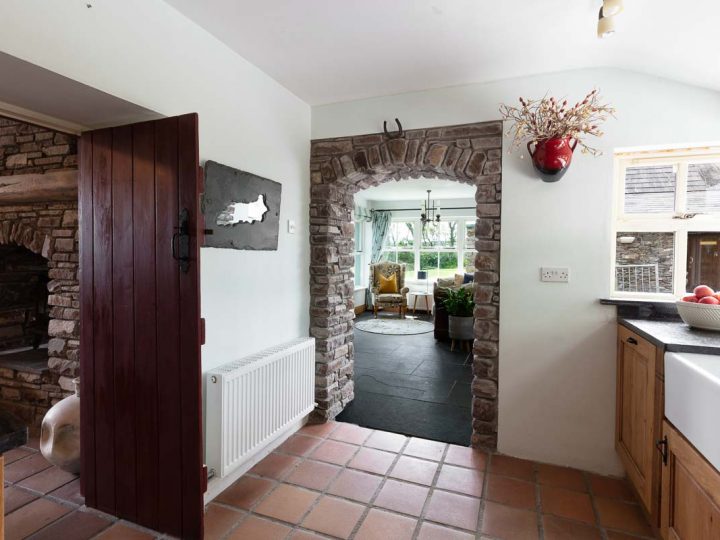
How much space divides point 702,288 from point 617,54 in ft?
4.23

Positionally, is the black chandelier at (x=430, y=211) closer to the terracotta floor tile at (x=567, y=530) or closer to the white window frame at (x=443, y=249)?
the white window frame at (x=443, y=249)

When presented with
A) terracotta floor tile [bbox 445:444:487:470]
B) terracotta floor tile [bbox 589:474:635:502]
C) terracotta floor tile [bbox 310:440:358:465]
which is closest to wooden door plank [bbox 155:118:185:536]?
terracotta floor tile [bbox 310:440:358:465]

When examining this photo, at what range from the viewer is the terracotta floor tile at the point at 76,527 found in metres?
1.81

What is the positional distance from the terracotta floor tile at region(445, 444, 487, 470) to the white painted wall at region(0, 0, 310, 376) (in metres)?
1.33

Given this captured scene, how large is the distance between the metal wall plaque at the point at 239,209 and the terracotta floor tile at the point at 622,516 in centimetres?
233

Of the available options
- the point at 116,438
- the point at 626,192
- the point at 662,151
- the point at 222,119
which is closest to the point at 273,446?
the point at 116,438

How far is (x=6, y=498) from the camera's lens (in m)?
2.09

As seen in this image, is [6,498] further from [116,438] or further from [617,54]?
[617,54]

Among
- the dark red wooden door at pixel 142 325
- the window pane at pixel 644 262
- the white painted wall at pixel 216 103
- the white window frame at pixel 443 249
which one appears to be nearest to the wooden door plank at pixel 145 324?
the dark red wooden door at pixel 142 325

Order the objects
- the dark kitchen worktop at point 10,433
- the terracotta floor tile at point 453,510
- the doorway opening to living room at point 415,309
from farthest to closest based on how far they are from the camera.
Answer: the doorway opening to living room at point 415,309 < the terracotta floor tile at point 453,510 < the dark kitchen worktop at point 10,433

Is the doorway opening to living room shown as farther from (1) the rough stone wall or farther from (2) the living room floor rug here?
(1) the rough stone wall

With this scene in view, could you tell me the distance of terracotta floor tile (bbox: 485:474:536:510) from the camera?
2104 millimetres

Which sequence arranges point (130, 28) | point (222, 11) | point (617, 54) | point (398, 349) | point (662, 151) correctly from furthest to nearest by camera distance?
point (398, 349)
point (662, 151)
point (617, 54)
point (222, 11)
point (130, 28)

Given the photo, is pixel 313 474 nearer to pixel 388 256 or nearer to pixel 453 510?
pixel 453 510
